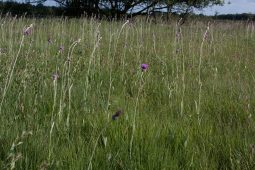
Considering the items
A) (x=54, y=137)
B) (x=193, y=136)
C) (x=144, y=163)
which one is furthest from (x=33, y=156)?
(x=193, y=136)

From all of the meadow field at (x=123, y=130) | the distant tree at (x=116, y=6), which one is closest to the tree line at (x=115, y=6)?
the distant tree at (x=116, y=6)

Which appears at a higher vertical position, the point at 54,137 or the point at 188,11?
the point at 188,11

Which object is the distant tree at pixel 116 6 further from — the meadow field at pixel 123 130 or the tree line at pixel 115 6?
the meadow field at pixel 123 130

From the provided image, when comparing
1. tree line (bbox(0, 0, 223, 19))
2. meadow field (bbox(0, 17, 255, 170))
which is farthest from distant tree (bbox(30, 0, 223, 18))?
meadow field (bbox(0, 17, 255, 170))

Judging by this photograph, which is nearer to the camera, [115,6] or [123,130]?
[123,130]

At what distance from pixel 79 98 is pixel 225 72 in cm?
271

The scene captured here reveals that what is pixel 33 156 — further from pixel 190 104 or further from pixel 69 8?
pixel 69 8

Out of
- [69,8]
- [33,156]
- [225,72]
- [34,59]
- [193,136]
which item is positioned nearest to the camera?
[33,156]

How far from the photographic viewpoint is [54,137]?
2529mm

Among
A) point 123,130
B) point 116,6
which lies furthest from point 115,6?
point 123,130

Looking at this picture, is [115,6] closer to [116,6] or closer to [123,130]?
[116,6]

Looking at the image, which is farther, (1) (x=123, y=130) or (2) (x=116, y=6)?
(2) (x=116, y=6)

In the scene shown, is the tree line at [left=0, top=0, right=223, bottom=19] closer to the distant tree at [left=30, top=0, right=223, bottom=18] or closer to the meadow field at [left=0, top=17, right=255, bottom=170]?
the distant tree at [left=30, top=0, right=223, bottom=18]

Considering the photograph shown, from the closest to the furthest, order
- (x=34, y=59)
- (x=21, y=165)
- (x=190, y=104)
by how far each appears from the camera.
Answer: (x=21, y=165) < (x=190, y=104) < (x=34, y=59)
